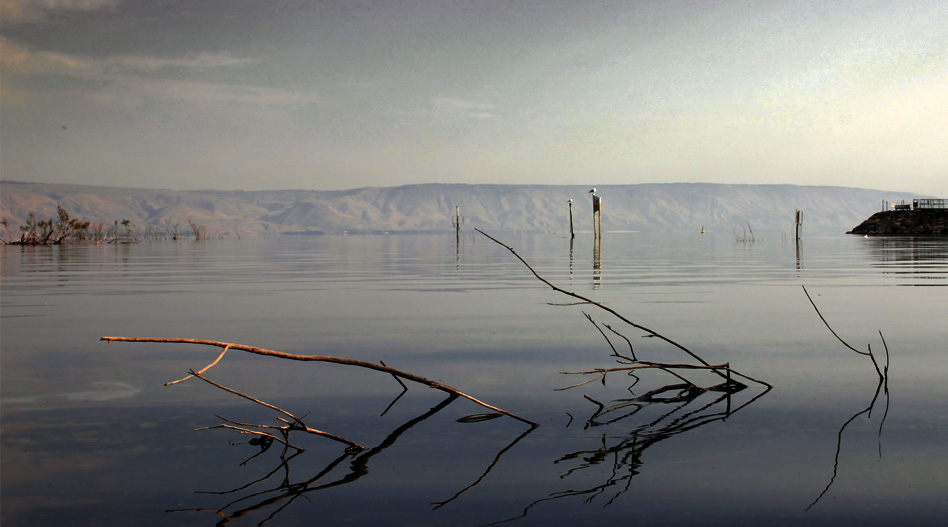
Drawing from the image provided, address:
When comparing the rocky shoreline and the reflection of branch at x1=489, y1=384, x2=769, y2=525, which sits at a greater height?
the rocky shoreline

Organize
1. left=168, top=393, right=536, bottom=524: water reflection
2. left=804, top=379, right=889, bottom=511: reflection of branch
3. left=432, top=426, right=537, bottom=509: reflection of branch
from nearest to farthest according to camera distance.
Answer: left=168, top=393, right=536, bottom=524: water reflection
left=432, top=426, right=537, bottom=509: reflection of branch
left=804, top=379, right=889, bottom=511: reflection of branch

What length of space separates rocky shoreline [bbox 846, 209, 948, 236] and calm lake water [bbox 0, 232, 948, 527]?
81681 millimetres

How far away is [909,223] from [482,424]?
98.7 m

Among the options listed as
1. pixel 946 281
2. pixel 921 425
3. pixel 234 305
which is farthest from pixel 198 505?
pixel 946 281

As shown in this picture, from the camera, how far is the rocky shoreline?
8506 cm

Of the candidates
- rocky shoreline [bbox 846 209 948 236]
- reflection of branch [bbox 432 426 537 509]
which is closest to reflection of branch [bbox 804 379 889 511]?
reflection of branch [bbox 432 426 537 509]

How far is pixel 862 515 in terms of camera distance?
15.8 ft

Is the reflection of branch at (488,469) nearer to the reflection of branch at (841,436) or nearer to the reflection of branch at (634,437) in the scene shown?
the reflection of branch at (634,437)

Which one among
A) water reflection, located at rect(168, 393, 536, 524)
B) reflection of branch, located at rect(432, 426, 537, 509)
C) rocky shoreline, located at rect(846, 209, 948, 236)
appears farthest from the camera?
rocky shoreline, located at rect(846, 209, 948, 236)

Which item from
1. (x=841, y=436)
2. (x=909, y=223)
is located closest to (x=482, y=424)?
(x=841, y=436)

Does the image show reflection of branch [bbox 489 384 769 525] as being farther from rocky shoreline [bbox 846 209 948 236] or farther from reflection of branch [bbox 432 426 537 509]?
rocky shoreline [bbox 846 209 948 236]

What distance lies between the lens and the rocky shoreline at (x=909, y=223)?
85062 millimetres

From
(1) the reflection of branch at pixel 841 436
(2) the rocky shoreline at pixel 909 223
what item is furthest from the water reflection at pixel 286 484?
(2) the rocky shoreline at pixel 909 223

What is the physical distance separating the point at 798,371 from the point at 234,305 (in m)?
12.7
